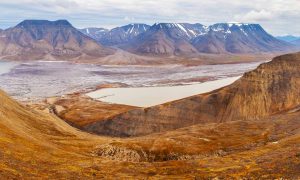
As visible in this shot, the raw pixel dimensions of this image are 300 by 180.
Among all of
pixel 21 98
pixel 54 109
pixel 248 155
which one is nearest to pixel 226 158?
pixel 248 155

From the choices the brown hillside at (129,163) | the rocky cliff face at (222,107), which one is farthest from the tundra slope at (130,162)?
the rocky cliff face at (222,107)

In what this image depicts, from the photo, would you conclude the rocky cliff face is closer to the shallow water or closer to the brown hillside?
the shallow water

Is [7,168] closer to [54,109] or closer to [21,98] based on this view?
[54,109]

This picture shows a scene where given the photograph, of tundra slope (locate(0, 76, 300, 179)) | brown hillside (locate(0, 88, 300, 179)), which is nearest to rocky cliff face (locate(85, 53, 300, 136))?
tundra slope (locate(0, 76, 300, 179))

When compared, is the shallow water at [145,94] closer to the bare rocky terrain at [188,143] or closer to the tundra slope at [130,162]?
the bare rocky terrain at [188,143]

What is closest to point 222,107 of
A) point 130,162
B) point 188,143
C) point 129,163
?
point 188,143

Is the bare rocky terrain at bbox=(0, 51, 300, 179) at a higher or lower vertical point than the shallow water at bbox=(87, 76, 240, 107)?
higher
